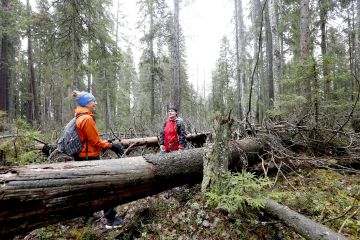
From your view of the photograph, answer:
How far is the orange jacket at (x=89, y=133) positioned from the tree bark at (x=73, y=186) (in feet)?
2.85

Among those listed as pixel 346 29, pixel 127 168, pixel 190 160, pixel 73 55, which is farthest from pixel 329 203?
pixel 346 29

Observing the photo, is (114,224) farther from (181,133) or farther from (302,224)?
(302,224)

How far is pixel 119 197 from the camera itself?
3291 mm

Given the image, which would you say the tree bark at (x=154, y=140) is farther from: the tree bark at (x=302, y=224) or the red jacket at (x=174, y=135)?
the tree bark at (x=302, y=224)

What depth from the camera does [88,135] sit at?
408 centimetres

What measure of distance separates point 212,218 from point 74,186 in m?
2.11

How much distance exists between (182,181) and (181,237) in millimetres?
870

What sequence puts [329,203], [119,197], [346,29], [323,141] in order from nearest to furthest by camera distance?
[119,197], [329,203], [323,141], [346,29]

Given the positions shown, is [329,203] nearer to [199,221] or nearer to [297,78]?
[199,221]

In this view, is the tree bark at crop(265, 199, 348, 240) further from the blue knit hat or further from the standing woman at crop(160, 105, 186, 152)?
the blue knit hat

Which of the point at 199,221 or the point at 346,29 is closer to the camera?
the point at 199,221

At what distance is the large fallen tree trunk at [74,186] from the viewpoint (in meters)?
2.51

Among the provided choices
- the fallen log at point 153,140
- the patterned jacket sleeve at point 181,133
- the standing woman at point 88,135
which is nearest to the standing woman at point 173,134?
the patterned jacket sleeve at point 181,133

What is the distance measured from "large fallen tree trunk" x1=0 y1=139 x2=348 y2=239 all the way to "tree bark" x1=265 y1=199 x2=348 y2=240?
1.47 meters
